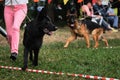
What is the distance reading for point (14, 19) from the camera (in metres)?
8.71

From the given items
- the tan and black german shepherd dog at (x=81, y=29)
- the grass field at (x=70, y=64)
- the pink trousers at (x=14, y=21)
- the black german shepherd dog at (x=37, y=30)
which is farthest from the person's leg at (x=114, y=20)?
the black german shepherd dog at (x=37, y=30)

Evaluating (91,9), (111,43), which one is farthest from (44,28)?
(91,9)

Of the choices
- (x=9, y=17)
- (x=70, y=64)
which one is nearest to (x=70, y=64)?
(x=70, y=64)

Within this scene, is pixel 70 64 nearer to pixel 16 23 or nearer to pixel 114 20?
pixel 16 23

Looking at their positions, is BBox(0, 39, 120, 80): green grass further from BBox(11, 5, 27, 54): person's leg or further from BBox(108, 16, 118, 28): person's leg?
BBox(108, 16, 118, 28): person's leg

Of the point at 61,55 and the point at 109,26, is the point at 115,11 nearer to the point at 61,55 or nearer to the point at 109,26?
the point at 109,26

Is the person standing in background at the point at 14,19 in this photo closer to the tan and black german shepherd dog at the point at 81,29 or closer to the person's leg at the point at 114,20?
the tan and black german shepherd dog at the point at 81,29

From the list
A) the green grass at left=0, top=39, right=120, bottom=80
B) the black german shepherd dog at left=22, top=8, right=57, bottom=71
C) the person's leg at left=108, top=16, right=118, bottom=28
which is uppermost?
the black german shepherd dog at left=22, top=8, right=57, bottom=71

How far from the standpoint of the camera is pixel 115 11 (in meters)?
21.8

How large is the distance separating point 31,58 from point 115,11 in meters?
13.9

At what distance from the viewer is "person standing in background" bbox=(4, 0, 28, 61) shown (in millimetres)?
8625

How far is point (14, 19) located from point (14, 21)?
7 cm

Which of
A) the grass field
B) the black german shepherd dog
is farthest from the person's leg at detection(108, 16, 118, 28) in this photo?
the black german shepherd dog

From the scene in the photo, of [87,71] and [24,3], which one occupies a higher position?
[24,3]
